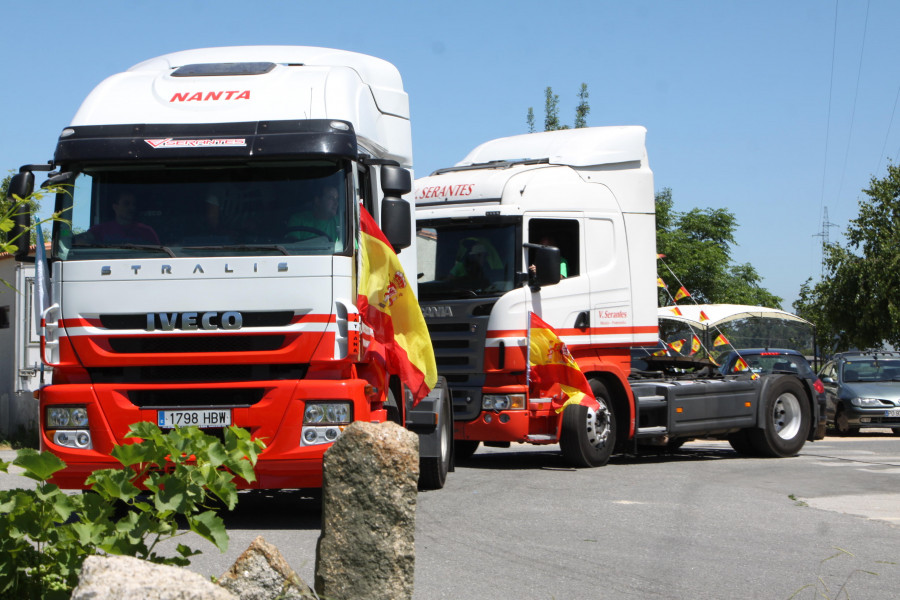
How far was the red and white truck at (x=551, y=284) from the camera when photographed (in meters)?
12.4

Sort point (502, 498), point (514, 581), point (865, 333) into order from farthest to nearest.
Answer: point (865, 333) → point (502, 498) → point (514, 581)

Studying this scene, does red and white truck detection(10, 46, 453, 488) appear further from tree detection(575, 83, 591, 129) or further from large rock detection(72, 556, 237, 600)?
tree detection(575, 83, 591, 129)

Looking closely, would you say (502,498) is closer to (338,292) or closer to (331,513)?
(338,292)

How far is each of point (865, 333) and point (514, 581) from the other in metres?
29.6

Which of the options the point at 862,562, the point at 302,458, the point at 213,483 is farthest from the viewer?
the point at 302,458

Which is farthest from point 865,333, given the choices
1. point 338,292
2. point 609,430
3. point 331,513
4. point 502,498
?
point 331,513

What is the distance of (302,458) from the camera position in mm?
7953

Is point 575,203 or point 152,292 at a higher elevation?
point 575,203

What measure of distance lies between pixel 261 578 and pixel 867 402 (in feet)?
65.6

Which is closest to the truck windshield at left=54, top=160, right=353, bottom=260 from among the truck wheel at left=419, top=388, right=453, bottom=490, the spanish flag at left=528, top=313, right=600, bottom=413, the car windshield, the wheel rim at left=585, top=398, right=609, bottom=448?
the truck wheel at left=419, top=388, right=453, bottom=490

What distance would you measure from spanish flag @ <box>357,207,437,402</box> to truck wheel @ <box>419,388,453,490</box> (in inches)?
38.8

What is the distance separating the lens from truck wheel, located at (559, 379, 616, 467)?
502 inches

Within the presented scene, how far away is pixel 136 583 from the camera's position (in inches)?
129

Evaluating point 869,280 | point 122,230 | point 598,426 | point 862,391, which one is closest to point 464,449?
point 598,426
